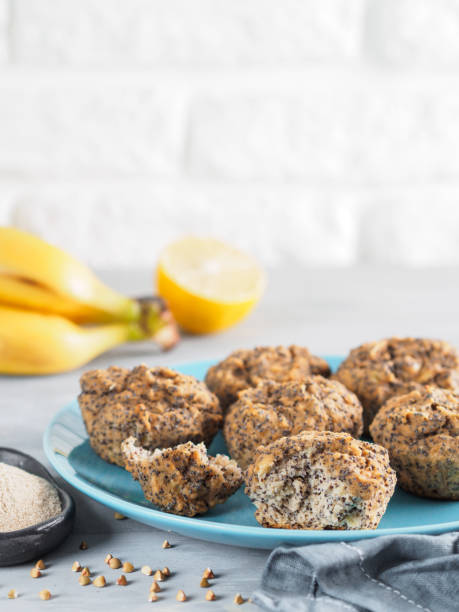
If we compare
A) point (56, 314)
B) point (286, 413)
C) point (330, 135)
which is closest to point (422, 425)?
point (286, 413)

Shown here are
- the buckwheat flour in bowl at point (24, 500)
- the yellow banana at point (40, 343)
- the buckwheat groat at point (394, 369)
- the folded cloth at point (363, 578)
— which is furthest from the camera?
the yellow banana at point (40, 343)

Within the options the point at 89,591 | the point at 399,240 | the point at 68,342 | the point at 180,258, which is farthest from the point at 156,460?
the point at 399,240

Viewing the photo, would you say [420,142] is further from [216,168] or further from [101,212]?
[101,212]

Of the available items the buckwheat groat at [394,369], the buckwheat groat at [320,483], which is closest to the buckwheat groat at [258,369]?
the buckwheat groat at [394,369]

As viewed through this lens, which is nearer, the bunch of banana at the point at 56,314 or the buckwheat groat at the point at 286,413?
the buckwheat groat at the point at 286,413

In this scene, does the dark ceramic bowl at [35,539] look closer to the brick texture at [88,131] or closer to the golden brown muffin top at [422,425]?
the golden brown muffin top at [422,425]

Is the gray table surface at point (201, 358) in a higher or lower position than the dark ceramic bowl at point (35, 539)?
lower

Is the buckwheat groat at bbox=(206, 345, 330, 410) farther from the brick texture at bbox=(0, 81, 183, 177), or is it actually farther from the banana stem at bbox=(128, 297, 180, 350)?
the brick texture at bbox=(0, 81, 183, 177)
